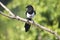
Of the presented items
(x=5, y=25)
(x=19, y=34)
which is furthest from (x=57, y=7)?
(x=5, y=25)

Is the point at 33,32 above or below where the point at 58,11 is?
below

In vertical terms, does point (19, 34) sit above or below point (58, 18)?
below

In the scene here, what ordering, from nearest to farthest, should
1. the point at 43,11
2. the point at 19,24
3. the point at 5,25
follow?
the point at 43,11 < the point at 19,24 < the point at 5,25

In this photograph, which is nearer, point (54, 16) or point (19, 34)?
point (54, 16)

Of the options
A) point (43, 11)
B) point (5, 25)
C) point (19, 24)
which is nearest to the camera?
point (43, 11)

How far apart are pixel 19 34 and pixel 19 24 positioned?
253 mm

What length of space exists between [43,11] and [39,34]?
34 centimetres

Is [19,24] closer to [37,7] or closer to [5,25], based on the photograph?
[37,7]

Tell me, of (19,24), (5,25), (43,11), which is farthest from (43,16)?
(5,25)

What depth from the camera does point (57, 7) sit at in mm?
3969

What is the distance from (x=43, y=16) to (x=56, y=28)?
23 cm

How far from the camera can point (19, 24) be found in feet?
14.4

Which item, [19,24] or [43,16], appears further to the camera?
[19,24]

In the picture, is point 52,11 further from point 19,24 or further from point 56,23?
point 19,24
